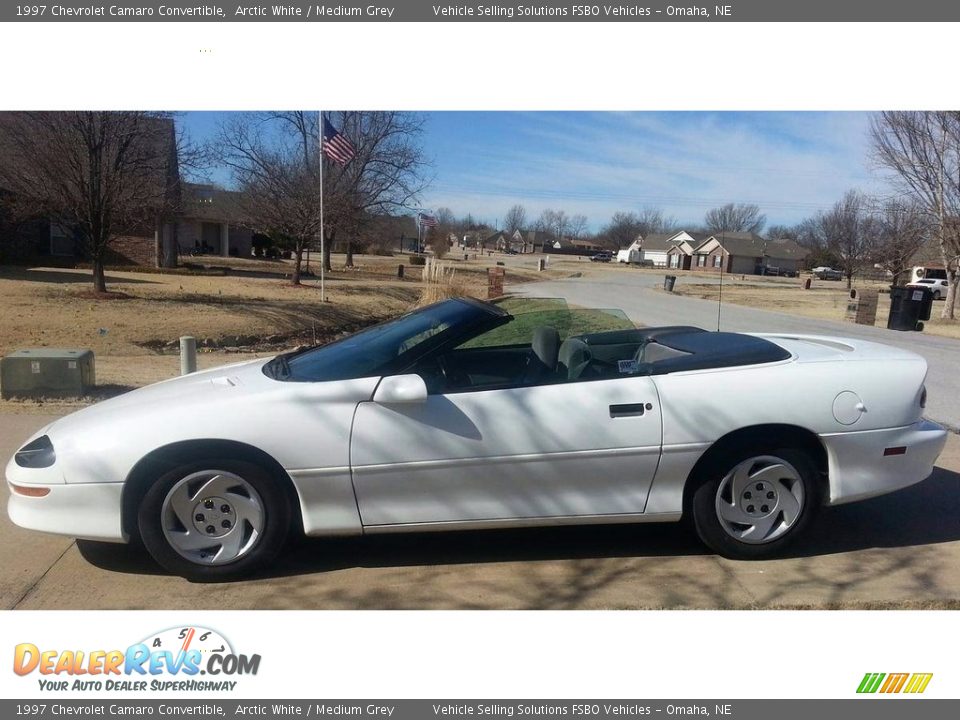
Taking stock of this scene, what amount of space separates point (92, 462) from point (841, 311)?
83.5ft

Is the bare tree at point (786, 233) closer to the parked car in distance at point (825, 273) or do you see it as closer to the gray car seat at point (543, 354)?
the parked car in distance at point (825, 273)

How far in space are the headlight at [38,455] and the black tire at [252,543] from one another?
1.73 ft

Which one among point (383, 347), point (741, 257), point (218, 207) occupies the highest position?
point (218, 207)

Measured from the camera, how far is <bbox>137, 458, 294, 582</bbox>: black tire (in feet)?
10.9

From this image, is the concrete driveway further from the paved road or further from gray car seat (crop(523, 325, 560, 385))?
the paved road

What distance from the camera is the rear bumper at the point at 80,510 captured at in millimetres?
3305

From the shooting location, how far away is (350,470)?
336 centimetres

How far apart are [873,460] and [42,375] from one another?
273 inches

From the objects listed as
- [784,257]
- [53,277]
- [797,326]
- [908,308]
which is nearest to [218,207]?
[53,277]

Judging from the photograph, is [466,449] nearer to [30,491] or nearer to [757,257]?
[30,491]

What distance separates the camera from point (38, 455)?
3436mm

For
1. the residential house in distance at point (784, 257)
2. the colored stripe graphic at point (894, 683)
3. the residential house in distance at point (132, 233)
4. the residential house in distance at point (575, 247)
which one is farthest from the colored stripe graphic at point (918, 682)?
the residential house in distance at point (575, 247)

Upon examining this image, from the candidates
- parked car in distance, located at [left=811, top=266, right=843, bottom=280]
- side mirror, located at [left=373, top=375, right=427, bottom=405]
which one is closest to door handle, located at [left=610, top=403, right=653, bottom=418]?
side mirror, located at [left=373, top=375, right=427, bottom=405]

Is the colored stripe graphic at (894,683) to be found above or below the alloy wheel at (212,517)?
below
